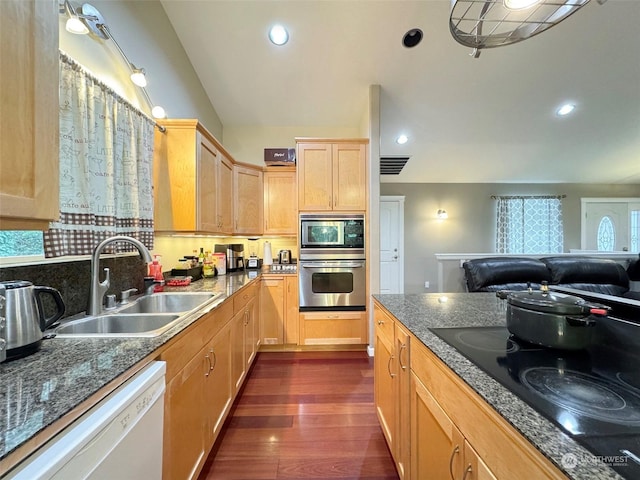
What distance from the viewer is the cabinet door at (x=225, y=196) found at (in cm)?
250

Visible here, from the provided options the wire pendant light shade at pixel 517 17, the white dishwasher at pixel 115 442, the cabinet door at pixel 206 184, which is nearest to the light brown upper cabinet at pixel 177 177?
the cabinet door at pixel 206 184

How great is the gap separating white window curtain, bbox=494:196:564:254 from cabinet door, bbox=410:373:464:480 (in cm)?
517

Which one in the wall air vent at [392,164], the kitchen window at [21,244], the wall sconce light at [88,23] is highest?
the wall air vent at [392,164]

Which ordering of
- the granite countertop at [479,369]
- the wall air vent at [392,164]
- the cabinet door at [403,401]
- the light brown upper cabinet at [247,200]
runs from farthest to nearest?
the wall air vent at [392,164] → the light brown upper cabinet at [247,200] → the cabinet door at [403,401] → the granite countertop at [479,369]

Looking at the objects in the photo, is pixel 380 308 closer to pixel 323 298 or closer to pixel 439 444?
pixel 439 444

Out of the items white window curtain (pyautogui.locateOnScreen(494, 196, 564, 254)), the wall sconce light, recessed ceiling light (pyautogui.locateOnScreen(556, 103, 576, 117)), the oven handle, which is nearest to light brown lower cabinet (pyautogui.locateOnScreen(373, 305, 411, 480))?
the oven handle

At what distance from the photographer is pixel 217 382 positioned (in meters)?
1.50

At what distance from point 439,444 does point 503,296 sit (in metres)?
0.67

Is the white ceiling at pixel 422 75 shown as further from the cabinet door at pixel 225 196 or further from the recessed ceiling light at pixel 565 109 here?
the cabinet door at pixel 225 196

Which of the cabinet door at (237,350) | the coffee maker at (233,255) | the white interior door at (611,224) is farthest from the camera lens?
the white interior door at (611,224)

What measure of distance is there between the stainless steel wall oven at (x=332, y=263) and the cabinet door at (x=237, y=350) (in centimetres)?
88

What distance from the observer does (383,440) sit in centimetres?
163

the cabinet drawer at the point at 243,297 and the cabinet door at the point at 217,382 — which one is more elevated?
the cabinet drawer at the point at 243,297

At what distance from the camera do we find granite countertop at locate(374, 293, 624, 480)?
0.43m
